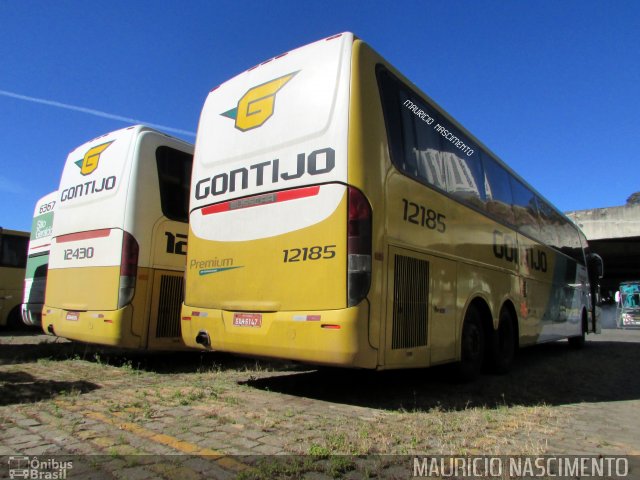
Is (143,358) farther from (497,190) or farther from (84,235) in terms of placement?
(497,190)

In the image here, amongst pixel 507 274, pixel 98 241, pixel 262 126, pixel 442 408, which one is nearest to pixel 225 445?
pixel 442 408

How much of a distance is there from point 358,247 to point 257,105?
2.26 metres

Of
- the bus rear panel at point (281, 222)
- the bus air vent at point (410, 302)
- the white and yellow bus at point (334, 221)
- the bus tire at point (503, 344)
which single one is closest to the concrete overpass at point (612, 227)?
the bus tire at point (503, 344)

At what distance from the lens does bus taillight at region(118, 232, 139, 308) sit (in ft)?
21.8

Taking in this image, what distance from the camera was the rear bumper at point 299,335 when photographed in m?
4.33

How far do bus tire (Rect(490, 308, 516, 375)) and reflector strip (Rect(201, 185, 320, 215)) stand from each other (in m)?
4.13

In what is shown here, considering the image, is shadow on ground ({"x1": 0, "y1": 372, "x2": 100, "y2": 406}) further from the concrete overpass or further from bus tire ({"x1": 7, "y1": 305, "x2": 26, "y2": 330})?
the concrete overpass

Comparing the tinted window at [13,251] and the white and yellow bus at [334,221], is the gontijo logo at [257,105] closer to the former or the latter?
the white and yellow bus at [334,221]

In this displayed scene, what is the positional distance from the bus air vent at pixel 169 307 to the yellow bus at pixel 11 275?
31.3 feet

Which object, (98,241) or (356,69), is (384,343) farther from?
(98,241)

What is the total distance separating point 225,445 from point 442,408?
248 centimetres

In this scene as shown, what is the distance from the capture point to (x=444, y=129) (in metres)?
6.43

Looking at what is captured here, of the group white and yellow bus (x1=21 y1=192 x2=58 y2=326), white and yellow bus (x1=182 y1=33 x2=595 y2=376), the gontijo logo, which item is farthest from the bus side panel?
the gontijo logo

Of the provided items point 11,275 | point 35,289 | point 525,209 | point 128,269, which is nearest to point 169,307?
point 128,269
